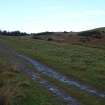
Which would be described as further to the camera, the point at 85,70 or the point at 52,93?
the point at 85,70

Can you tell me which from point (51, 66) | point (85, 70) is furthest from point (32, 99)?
point (51, 66)

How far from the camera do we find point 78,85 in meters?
15.4

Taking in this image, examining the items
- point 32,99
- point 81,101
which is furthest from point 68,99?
point 32,99

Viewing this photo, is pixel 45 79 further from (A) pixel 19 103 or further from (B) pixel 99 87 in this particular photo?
(A) pixel 19 103

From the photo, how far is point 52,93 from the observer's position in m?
13.2

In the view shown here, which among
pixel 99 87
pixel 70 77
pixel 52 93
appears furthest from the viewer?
pixel 70 77

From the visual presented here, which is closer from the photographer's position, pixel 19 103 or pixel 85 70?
pixel 19 103

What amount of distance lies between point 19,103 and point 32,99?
832 mm

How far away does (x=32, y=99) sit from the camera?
12.0 m

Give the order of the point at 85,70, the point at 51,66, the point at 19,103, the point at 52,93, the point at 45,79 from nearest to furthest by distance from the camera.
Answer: the point at 19,103
the point at 52,93
the point at 45,79
the point at 85,70
the point at 51,66

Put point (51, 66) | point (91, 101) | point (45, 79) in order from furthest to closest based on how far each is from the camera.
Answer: point (51, 66) < point (45, 79) < point (91, 101)

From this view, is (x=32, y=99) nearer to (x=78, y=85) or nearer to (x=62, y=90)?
(x=62, y=90)

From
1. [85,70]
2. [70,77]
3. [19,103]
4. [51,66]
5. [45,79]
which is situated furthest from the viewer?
[51,66]

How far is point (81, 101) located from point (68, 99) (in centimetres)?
55
